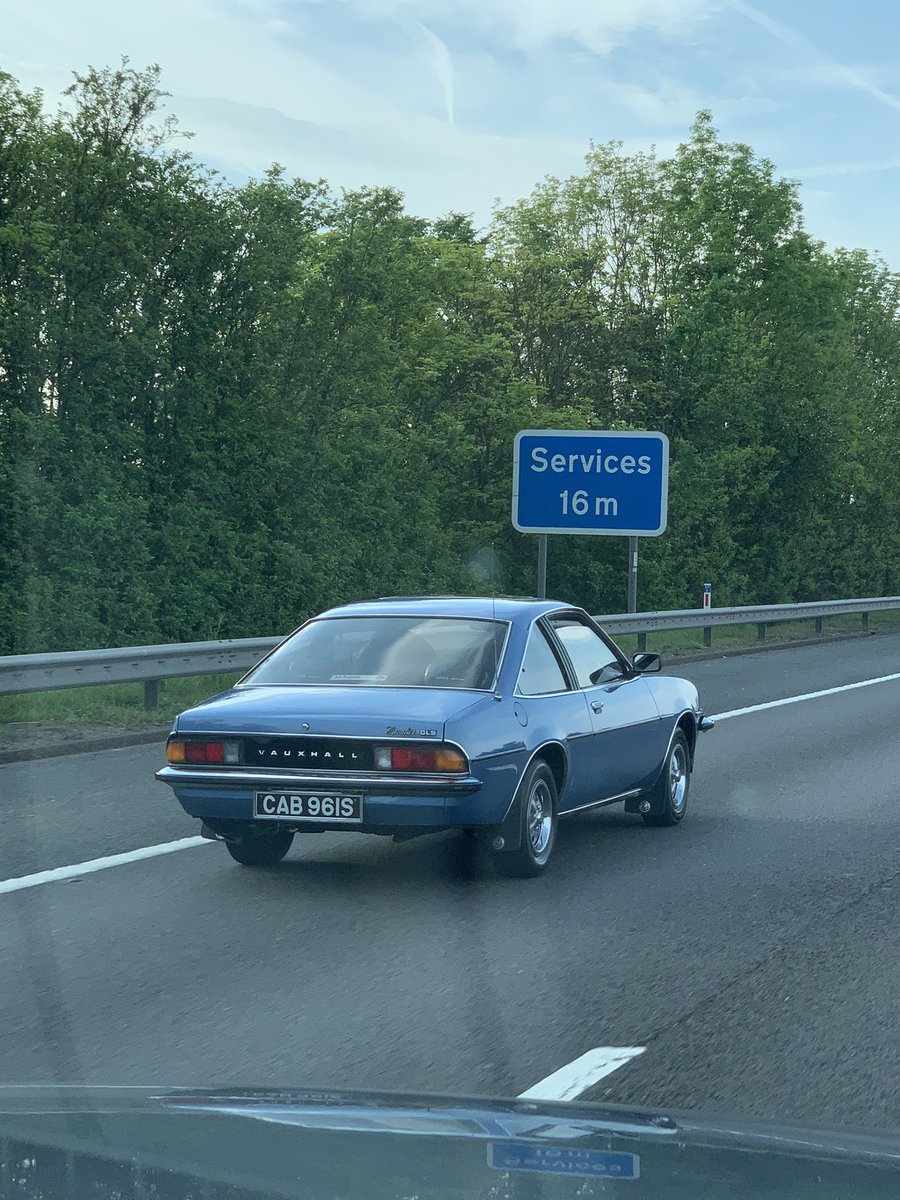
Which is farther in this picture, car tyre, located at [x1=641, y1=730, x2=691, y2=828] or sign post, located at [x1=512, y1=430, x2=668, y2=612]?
sign post, located at [x1=512, y1=430, x2=668, y2=612]

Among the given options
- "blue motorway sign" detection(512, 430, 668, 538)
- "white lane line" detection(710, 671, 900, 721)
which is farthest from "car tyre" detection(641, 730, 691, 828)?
"blue motorway sign" detection(512, 430, 668, 538)

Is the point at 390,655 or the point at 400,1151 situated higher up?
the point at 390,655

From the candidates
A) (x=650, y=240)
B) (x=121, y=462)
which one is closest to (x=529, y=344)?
(x=650, y=240)

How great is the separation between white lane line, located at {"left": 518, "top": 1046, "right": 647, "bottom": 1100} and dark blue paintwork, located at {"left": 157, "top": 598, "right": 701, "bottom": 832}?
2.49 meters

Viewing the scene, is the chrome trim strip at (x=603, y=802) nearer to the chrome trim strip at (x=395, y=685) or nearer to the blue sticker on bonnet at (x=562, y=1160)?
the chrome trim strip at (x=395, y=685)

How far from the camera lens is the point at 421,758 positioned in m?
7.83

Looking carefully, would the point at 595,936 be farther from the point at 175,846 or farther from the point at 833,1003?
the point at 175,846

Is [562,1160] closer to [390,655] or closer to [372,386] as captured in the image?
[390,655]

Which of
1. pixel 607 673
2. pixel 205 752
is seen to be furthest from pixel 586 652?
pixel 205 752

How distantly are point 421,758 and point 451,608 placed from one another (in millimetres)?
1535

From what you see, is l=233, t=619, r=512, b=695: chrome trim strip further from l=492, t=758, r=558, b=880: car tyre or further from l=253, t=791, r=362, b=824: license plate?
l=253, t=791, r=362, b=824: license plate

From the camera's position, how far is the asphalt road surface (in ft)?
17.1

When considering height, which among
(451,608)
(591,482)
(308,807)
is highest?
(591,482)

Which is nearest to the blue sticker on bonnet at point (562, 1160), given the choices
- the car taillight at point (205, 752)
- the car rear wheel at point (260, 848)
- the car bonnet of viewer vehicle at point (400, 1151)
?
the car bonnet of viewer vehicle at point (400, 1151)
